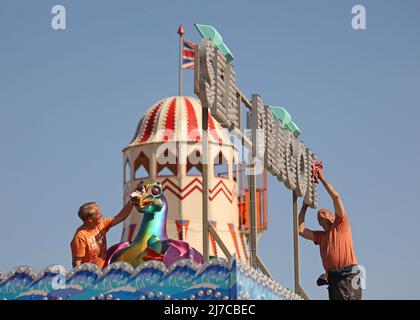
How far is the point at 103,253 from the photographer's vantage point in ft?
55.9

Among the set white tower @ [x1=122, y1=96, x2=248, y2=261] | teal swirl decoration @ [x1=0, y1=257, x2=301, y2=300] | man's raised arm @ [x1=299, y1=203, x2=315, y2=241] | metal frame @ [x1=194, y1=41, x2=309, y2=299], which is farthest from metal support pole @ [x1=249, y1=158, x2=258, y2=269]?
white tower @ [x1=122, y1=96, x2=248, y2=261]

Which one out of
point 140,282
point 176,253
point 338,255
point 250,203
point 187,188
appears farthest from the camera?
point 187,188

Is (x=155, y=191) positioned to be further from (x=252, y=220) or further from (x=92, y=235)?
(x=252, y=220)

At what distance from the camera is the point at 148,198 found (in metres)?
17.4

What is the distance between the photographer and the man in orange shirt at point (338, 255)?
18734 millimetres

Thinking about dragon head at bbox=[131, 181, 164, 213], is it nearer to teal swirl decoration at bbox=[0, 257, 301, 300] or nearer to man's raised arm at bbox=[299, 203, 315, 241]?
teal swirl decoration at bbox=[0, 257, 301, 300]

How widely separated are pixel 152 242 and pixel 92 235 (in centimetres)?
94

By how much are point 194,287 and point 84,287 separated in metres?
1.56

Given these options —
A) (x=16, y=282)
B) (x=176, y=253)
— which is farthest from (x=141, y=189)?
(x=16, y=282)

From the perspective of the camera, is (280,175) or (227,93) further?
(280,175)

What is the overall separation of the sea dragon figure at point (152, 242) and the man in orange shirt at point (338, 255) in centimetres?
275
